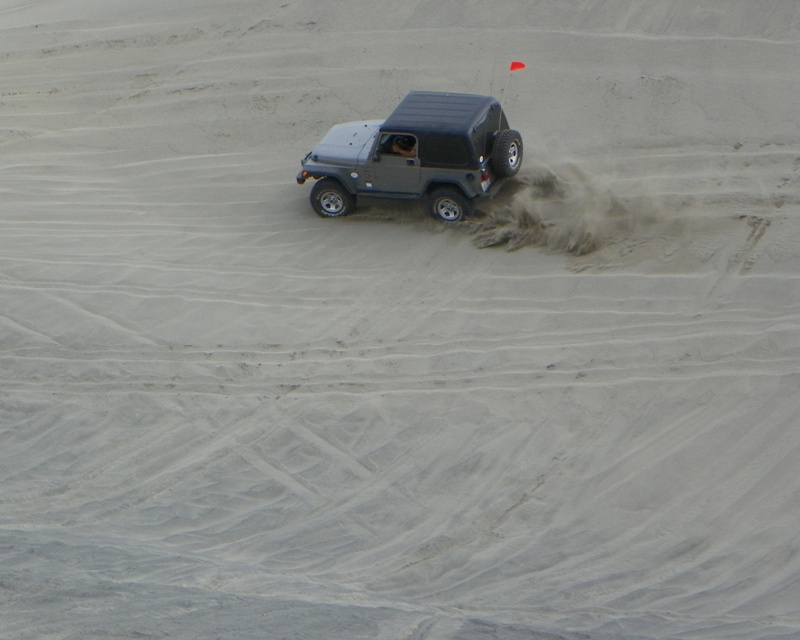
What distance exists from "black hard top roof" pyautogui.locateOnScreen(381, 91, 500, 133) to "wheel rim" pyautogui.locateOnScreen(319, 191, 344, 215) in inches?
44.2

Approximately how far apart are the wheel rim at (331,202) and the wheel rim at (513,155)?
217 cm

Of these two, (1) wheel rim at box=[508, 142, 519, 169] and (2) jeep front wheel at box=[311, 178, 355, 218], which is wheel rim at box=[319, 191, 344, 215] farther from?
(1) wheel rim at box=[508, 142, 519, 169]

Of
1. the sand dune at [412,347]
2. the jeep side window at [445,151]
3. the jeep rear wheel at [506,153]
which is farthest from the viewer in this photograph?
the jeep rear wheel at [506,153]

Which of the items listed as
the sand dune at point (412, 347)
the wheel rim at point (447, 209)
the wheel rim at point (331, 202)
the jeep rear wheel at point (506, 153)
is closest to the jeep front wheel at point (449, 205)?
the wheel rim at point (447, 209)

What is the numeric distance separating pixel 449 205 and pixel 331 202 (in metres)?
1.57

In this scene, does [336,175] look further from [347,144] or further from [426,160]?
[426,160]

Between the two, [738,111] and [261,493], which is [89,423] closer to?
[261,493]

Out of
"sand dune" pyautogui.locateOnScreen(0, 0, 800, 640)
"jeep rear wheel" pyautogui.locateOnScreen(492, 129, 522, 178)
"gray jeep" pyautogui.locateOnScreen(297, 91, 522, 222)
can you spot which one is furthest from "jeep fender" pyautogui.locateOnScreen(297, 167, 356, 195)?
"jeep rear wheel" pyautogui.locateOnScreen(492, 129, 522, 178)

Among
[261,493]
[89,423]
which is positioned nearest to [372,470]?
[261,493]

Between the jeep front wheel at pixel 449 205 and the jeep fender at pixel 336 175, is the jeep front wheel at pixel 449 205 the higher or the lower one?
the lower one

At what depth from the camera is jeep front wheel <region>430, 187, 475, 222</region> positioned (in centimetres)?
1127

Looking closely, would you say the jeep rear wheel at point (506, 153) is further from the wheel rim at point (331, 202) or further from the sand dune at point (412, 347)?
the wheel rim at point (331, 202)

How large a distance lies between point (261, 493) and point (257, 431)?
0.81m

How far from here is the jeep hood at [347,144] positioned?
38.1 ft
